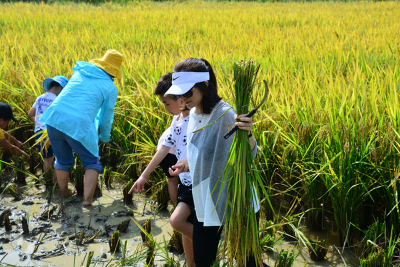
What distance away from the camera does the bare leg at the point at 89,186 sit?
2.95m

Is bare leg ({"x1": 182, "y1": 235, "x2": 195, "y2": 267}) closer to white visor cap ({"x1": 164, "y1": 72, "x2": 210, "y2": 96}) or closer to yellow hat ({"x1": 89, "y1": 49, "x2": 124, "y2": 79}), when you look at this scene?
white visor cap ({"x1": 164, "y1": 72, "x2": 210, "y2": 96})

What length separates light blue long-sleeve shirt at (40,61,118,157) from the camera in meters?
2.85

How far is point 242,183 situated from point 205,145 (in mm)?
292

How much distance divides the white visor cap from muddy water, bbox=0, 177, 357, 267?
0.88 m

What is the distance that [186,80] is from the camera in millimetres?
1638

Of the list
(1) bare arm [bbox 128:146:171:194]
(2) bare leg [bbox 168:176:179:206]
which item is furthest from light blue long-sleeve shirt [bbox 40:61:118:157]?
(1) bare arm [bbox 128:146:171:194]

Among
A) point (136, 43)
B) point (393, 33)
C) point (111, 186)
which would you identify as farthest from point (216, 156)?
point (393, 33)

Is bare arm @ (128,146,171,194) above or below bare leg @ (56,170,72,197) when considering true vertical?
above

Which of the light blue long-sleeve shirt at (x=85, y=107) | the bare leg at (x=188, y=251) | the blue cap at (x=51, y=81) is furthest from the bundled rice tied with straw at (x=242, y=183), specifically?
the blue cap at (x=51, y=81)

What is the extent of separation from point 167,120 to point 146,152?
367mm

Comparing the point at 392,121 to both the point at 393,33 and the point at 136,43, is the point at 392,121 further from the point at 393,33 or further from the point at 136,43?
the point at 136,43

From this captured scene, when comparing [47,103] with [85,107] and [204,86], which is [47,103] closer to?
[85,107]

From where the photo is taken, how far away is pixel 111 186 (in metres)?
3.34

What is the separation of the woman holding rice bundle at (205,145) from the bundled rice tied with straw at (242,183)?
85 millimetres
